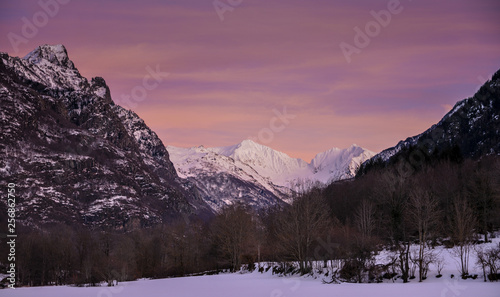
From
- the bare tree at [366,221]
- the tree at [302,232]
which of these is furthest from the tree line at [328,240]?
the bare tree at [366,221]

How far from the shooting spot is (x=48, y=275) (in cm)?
13312

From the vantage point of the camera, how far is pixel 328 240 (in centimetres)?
8956

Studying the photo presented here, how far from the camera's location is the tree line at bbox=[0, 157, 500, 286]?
7100 cm

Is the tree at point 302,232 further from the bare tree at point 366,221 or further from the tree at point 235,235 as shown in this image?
the tree at point 235,235

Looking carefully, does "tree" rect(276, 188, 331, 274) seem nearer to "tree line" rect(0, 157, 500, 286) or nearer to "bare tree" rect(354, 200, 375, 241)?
"tree line" rect(0, 157, 500, 286)

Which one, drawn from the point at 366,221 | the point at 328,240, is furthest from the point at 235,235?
the point at 328,240

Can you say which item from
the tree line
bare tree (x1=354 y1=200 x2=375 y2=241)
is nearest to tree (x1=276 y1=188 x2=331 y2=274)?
the tree line

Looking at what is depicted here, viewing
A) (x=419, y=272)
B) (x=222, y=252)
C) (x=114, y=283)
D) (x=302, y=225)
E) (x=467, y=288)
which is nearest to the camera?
(x=467, y=288)

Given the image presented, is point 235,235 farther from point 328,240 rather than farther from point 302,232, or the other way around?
point 328,240

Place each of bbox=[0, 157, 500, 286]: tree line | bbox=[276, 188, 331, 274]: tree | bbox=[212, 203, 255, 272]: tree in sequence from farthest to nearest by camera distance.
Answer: bbox=[212, 203, 255, 272]: tree < bbox=[276, 188, 331, 274]: tree < bbox=[0, 157, 500, 286]: tree line

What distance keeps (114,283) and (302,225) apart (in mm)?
42444

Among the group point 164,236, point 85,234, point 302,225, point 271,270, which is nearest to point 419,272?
point 302,225

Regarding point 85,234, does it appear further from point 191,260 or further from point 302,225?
point 302,225

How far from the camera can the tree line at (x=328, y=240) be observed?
7100 cm
